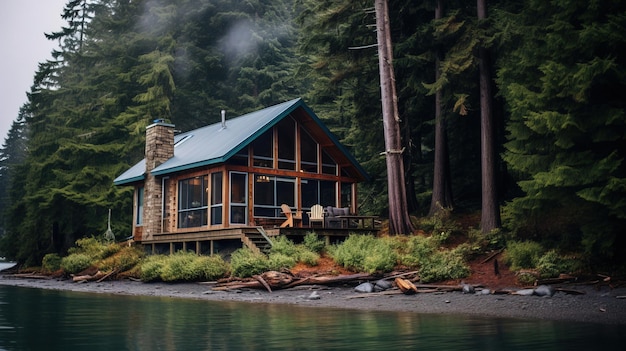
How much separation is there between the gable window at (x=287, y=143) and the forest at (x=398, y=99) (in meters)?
2.82

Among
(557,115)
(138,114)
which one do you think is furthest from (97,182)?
(557,115)

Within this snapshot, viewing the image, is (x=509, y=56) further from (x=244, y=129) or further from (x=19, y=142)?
(x=19, y=142)

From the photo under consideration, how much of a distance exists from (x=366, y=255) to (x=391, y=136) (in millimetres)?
5926

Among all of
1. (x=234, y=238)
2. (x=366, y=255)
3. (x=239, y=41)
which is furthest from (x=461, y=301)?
(x=239, y=41)

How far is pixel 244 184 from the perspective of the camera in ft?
74.5

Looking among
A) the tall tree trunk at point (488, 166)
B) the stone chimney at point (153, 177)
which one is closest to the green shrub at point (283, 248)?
the tall tree trunk at point (488, 166)

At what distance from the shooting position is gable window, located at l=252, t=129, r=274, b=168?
2327 cm

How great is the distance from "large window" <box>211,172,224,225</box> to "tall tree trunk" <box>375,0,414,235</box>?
6.35m

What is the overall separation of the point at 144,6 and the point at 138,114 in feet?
46.2

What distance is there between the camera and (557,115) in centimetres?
1248

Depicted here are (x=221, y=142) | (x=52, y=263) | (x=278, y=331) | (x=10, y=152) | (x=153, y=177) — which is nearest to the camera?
(x=278, y=331)

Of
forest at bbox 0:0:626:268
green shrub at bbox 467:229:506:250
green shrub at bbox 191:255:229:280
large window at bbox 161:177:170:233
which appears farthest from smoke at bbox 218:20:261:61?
green shrub at bbox 467:229:506:250

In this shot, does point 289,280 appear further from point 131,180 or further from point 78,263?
point 78,263

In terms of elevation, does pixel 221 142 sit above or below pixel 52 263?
above
